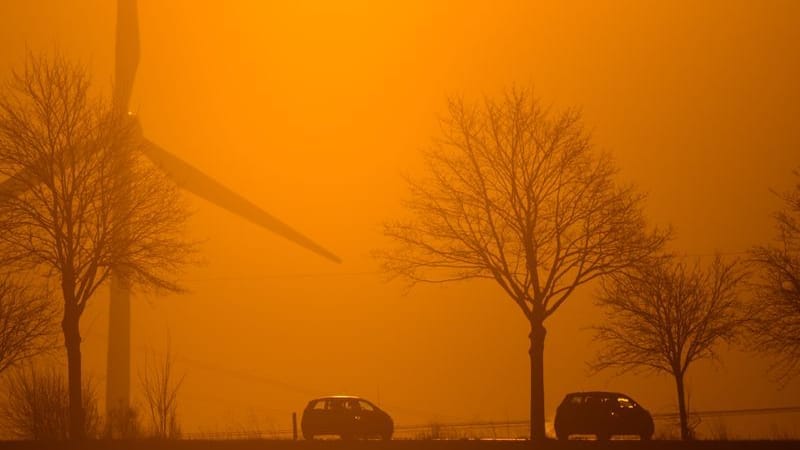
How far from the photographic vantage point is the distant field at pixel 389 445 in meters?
29.3

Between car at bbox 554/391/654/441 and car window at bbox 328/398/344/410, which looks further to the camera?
car window at bbox 328/398/344/410

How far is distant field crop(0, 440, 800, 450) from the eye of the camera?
29.3m

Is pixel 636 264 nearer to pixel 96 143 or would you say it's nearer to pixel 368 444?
pixel 368 444

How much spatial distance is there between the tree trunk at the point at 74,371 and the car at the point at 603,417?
16640 millimetres

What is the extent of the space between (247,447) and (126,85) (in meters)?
23.5

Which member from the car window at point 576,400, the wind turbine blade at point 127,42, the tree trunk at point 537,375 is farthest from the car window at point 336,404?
the wind turbine blade at point 127,42

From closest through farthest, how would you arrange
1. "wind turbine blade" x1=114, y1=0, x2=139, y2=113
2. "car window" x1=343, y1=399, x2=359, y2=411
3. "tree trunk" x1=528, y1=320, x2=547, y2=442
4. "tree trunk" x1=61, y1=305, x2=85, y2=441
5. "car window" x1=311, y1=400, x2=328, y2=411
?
"tree trunk" x1=61, y1=305, x2=85, y2=441, "tree trunk" x1=528, y1=320, x2=547, y2=442, "car window" x1=343, y1=399, x2=359, y2=411, "car window" x1=311, y1=400, x2=328, y2=411, "wind turbine blade" x1=114, y1=0, x2=139, y2=113

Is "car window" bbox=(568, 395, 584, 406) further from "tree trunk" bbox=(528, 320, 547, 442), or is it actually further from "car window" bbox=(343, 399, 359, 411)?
"car window" bbox=(343, 399, 359, 411)

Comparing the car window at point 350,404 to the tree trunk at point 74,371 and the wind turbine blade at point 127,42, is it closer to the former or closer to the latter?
the tree trunk at point 74,371

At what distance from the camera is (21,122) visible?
1455 inches

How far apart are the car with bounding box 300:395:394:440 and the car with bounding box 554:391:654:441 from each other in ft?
20.8

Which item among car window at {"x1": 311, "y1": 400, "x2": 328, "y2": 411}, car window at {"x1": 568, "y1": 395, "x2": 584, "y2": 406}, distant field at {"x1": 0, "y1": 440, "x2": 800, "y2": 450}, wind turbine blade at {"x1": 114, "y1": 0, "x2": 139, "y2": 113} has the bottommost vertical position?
distant field at {"x1": 0, "y1": 440, "x2": 800, "y2": 450}

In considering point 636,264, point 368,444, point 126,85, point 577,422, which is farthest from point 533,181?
point 126,85

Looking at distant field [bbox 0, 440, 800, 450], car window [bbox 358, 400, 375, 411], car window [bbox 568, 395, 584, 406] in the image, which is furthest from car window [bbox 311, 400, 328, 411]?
distant field [bbox 0, 440, 800, 450]
